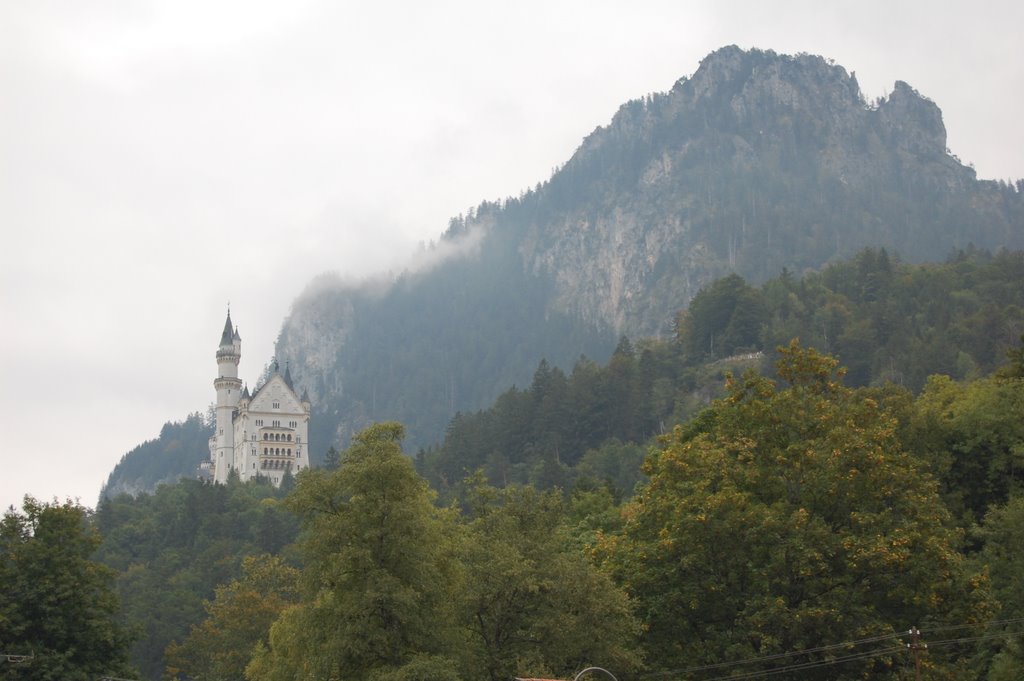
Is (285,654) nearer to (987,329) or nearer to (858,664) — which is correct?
(858,664)

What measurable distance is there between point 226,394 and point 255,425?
978cm

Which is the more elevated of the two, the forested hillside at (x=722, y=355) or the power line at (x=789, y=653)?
the forested hillside at (x=722, y=355)

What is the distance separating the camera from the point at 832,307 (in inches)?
4926

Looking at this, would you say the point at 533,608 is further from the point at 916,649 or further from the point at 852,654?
the point at 916,649

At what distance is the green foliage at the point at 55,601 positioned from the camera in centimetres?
4516

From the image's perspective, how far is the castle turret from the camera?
17462 cm

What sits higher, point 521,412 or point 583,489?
point 521,412

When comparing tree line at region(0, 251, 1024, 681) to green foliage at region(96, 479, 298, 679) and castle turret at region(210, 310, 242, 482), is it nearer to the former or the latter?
green foliage at region(96, 479, 298, 679)

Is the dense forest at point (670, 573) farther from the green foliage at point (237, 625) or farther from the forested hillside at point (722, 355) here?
the forested hillside at point (722, 355)

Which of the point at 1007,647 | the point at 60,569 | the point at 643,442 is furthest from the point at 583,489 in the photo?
the point at 1007,647

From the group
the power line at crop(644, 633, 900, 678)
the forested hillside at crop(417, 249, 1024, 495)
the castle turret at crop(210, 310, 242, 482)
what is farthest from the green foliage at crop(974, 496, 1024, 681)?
the castle turret at crop(210, 310, 242, 482)

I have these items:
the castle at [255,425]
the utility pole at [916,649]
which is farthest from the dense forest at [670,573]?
the castle at [255,425]

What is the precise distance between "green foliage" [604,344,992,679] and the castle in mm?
125870

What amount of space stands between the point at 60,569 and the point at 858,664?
2872cm
